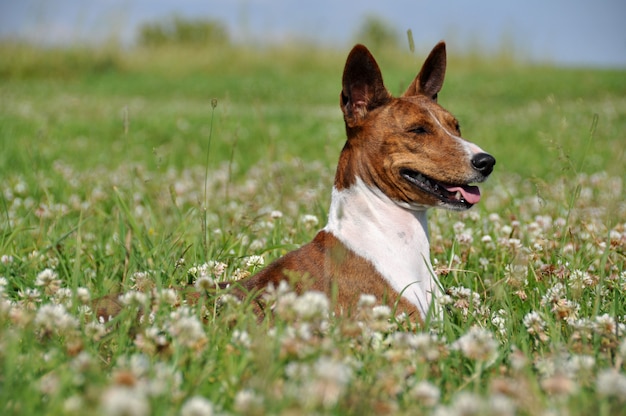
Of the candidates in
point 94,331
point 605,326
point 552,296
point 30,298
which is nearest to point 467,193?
point 552,296

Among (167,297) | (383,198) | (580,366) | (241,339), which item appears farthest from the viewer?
(383,198)

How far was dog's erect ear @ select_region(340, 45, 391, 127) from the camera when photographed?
13.0ft

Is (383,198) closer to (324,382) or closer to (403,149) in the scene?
(403,149)

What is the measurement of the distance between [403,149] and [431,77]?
0.81 meters

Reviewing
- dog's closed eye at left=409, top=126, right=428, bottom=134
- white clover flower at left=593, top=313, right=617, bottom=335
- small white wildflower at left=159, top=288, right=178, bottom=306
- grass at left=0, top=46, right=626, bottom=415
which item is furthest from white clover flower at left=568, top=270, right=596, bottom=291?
small white wildflower at left=159, top=288, right=178, bottom=306

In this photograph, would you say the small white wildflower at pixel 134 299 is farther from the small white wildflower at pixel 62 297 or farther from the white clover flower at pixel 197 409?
the white clover flower at pixel 197 409

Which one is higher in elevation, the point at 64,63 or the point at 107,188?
the point at 107,188

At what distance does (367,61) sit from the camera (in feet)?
12.8

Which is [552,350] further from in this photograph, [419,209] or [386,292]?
[419,209]

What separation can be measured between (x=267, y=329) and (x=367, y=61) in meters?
1.67

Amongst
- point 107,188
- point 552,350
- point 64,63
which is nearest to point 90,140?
point 107,188

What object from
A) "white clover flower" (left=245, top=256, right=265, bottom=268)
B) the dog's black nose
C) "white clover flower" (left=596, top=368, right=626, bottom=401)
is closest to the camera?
"white clover flower" (left=596, top=368, right=626, bottom=401)

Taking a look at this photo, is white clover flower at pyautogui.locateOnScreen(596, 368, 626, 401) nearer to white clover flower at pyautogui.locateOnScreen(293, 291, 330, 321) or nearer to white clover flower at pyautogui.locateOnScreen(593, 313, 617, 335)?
white clover flower at pyautogui.locateOnScreen(593, 313, 617, 335)

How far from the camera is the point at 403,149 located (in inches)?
153
